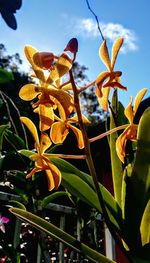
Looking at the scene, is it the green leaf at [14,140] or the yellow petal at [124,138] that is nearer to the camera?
the yellow petal at [124,138]

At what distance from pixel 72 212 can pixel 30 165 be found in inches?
27.7

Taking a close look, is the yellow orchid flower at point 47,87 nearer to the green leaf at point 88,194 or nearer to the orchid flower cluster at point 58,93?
the orchid flower cluster at point 58,93

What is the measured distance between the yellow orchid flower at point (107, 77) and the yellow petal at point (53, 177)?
14 centimetres

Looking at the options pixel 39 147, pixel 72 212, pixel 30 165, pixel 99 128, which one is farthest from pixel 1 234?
pixel 99 128

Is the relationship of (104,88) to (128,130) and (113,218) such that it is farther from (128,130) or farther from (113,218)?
(113,218)

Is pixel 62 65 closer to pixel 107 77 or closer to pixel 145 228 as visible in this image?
pixel 107 77

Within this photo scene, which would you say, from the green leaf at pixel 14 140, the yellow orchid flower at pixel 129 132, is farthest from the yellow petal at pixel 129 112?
the green leaf at pixel 14 140

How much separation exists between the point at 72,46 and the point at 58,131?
155 mm

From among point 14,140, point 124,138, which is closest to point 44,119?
point 124,138

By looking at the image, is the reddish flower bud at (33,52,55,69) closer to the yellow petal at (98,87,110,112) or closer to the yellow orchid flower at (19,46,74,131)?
the yellow orchid flower at (19,46,74,131)

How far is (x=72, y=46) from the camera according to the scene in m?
0.53

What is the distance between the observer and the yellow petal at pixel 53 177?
0.59 meters

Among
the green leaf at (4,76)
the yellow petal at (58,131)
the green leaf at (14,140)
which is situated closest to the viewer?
the green leaf at (4,76)

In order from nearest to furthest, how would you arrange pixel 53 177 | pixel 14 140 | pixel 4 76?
pixel 4 76, pixel 53 177, pixel 14 140
